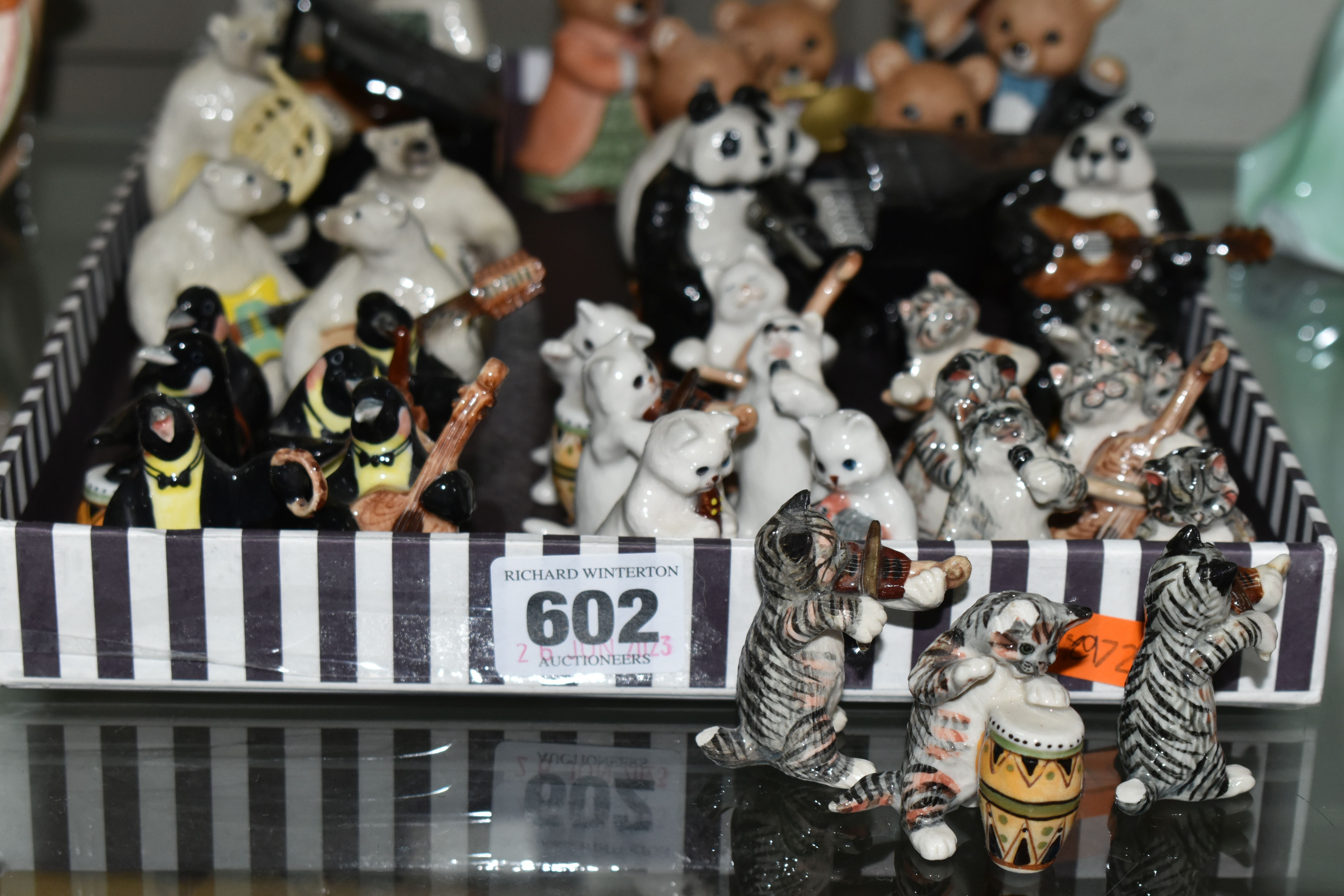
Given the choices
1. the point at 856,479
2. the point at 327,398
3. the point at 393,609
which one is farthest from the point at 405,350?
the point at 856,479

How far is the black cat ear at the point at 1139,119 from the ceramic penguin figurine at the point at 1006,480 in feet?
3.31

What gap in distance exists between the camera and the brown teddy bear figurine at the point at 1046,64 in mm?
3695

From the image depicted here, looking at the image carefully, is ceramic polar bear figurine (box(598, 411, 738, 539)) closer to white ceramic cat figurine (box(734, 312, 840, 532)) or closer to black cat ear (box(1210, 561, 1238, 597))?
white ceramic cat figurine (box(734, 312, 840, 532))

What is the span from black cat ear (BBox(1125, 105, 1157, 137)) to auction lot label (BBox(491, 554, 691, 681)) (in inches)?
59.8

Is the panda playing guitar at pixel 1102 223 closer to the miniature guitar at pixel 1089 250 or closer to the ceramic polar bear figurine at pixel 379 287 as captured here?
the miniature guitar at pixel 1089 250

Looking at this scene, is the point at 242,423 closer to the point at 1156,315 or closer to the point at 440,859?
the point at 440,859

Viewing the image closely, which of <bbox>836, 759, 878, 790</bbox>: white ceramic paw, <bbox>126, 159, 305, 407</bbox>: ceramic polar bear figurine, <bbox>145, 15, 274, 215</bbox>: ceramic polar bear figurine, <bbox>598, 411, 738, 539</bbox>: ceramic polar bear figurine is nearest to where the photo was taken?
<bbox>836, 759, 878, 790</bbox>: white ceramic paw

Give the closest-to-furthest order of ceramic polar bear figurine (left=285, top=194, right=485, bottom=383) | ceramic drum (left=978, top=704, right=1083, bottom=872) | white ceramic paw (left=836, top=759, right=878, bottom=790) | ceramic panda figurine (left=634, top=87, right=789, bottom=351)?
1. ceramic drum (left=978, top=704, right=1083, bottom=872)
2. white ceramic paw (left=836, top=759, right=878, bottom=790)
3. ceramic polar bear figurine (left=285, top=194, right=485, bottom=383)
4. ceramic panda figurine (left=634, top=87, right=789, bottom=351)

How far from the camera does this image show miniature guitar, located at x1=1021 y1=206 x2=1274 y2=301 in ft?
9.88

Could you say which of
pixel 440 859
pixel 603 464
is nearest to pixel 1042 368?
pixel 603 464

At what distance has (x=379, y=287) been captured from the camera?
2871 millimetres

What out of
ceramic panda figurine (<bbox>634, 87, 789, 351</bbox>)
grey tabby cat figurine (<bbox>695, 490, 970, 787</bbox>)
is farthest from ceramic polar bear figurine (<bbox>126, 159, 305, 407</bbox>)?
grey tabby cat figurine (<bbox>695, 490, 970, 787</bbox>)

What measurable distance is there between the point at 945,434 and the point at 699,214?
85 centimetres

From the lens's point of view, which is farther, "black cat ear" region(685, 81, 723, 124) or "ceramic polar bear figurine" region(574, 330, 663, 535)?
"black cat ear" region(685, 81, 723, 124)
